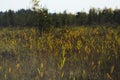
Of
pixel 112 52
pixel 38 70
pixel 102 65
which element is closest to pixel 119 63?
pixel 102 65

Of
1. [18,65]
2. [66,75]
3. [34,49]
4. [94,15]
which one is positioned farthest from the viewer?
[94,15]

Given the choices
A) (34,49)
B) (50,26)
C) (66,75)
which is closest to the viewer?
(66,75)

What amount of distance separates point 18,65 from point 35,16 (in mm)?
8341

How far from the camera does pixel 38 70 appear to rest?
4.26 m

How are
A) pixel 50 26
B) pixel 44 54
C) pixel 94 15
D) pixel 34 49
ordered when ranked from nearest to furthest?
pixel 44 54 < pixel 34 49 < pixel 50 26 < pixel 94 15

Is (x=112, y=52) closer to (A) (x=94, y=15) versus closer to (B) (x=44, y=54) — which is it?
(B) (x=44, y=54)

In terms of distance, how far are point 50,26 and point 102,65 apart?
800 centimetres

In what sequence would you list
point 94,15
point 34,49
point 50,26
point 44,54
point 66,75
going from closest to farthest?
point 66,75, point 44,54, point 34,49, point 50,26, point 94,15

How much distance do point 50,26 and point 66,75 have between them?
8.19 meters

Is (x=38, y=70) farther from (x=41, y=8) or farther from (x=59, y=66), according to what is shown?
(x=41, y=8)

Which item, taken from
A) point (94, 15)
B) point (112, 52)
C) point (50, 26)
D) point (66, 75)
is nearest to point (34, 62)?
point (66, 75)

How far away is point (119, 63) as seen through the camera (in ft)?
14.4

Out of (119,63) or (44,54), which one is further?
(44,54)

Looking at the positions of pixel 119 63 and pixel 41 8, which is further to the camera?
pixel 41 8
